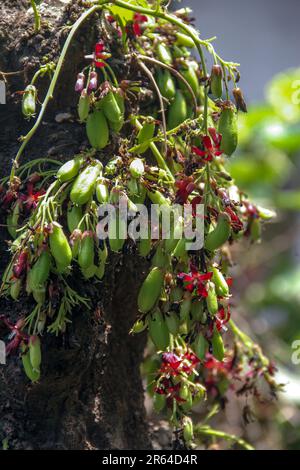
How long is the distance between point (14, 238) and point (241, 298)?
258 centimetres

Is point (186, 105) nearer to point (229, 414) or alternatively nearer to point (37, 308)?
point (37, 308)

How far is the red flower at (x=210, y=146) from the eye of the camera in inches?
50.2

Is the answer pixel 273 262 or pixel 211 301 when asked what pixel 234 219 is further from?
pixel 273 262

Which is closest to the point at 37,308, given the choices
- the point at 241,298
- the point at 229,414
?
the point at 229,414

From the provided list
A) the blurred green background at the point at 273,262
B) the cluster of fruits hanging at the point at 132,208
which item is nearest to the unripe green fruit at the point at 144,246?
the cluster of fruits hanging at the point at 132,208

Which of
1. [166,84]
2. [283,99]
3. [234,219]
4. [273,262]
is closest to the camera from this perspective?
[234,219]

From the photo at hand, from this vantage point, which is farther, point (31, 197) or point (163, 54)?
point (163, 54)

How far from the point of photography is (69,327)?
4.31 ft

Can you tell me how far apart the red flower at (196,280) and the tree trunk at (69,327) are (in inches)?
7.1

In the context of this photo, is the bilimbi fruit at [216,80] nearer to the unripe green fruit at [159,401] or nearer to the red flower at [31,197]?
the red flower at [31,197]

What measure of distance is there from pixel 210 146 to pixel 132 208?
7.2 inches

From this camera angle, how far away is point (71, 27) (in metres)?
1.38

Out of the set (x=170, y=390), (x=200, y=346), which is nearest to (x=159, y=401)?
(x=170, y=390)

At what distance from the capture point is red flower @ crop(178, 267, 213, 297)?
1.25m
